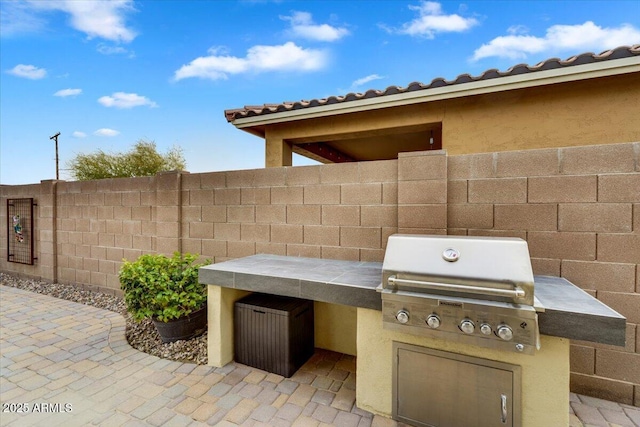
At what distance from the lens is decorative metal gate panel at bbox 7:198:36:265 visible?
622cm

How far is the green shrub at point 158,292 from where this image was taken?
10.3 feet

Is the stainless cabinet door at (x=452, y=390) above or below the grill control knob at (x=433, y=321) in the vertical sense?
below

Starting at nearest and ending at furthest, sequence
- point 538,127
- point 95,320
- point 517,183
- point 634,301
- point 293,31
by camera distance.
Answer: point 634,301, point 517,183, point 538,127, point 95,320, point 293,31

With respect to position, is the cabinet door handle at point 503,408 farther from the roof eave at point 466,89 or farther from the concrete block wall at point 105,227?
the concrete block wall at point 105,227

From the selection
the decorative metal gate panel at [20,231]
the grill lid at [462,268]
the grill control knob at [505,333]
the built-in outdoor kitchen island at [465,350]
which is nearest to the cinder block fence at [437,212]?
the built-in outdoor kitchen island at [465,350]

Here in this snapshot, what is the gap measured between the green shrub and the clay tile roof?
2.94 metres

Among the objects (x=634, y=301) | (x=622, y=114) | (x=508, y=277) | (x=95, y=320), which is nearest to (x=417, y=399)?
(x=508, y=277)

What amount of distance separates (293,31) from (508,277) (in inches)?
250

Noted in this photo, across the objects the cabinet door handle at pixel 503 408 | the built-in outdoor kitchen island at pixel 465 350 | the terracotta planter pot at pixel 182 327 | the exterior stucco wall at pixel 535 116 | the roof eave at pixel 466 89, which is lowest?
the terracotta planter pot at pixel 182 327

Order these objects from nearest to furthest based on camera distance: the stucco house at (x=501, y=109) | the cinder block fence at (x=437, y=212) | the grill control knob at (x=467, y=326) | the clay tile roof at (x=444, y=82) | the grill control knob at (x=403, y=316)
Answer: the grill control knob at (x=467, y=326) → the grill control knob at (x=403, y=316) → the cinder block fence at (x=437, y=212) → the clay tile roof at (x=444, y=82) → the stucco house at (x=501, y=109)

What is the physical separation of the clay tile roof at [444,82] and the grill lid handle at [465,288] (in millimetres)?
3021

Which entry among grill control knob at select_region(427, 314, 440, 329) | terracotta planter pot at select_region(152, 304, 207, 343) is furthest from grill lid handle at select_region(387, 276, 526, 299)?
terracotta planter pot at select_region(152, 304, 207, 343)

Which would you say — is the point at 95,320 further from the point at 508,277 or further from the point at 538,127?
the point at 538,127

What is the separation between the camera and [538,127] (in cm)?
364
